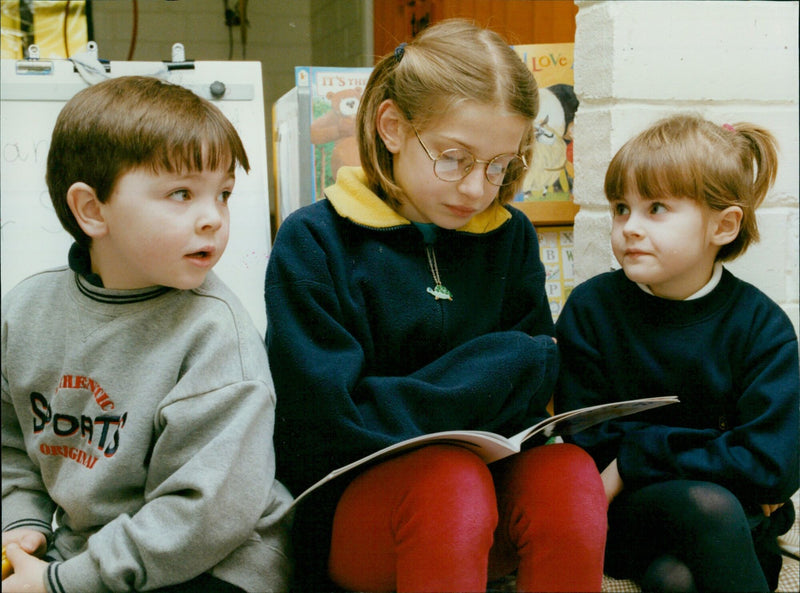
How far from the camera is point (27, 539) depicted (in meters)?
0.84

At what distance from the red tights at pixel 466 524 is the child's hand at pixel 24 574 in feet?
1.04

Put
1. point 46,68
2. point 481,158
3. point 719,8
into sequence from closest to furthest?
point 481,158
point 46,68
point 719,8

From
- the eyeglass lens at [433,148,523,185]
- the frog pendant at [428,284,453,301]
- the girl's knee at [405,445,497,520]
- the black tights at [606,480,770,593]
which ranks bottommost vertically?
the black tights at [606,480,770,593]

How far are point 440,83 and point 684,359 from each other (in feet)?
1.67

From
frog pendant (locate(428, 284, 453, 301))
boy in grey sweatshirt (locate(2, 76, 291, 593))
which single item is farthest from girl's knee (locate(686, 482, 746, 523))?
boy in grey sweatshirt (locate(2, 76, 291, 593))

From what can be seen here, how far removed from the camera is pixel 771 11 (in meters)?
1.23

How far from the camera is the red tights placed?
0.77m

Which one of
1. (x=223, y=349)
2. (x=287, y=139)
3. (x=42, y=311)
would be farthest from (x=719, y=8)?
(x=42, y=311)

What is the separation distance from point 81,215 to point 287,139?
0.49 metres

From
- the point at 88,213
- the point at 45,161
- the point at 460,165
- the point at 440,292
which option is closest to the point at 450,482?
the point at 440,292

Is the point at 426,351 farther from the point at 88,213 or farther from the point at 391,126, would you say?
the point at 88,213

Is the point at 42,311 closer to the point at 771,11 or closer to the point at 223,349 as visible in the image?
the point at 223,349

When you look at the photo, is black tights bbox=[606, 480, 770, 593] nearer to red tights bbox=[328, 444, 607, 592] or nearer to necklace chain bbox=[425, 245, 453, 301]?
red tights bbox=[328, 444, 607, 592]

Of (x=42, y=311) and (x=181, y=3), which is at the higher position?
(x=181, y=3)
